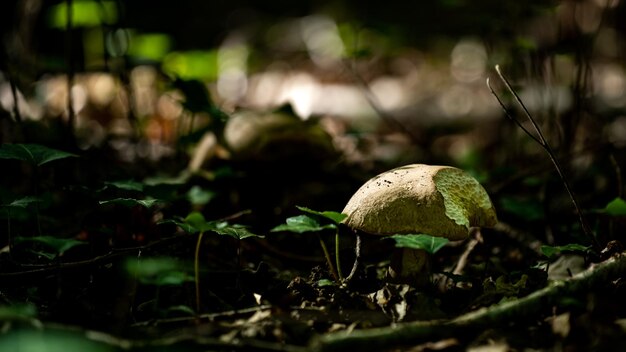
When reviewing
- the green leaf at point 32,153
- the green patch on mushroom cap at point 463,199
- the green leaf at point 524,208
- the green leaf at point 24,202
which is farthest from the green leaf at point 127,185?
the green leaf at point 524,208

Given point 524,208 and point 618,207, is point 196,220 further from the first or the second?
point 524,208

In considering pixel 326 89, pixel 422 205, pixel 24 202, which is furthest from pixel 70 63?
pixel 326 89

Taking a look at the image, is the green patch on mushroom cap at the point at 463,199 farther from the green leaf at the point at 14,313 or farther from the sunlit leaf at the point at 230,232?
the green leaf at the point at 14,313

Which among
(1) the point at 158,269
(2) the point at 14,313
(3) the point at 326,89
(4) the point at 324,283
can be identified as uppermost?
(1) the point at 158,269

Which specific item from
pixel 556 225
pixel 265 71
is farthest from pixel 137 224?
pixel 265 71

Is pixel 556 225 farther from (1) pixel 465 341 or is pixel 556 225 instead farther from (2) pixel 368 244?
(1) pixel 465 341

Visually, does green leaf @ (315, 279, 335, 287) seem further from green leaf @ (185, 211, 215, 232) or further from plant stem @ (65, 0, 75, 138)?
plant stem @ (65, 0, 75, 138)

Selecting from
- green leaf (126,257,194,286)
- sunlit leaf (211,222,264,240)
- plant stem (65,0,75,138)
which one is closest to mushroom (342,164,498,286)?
sunlit leaf (211,222,264,240)
